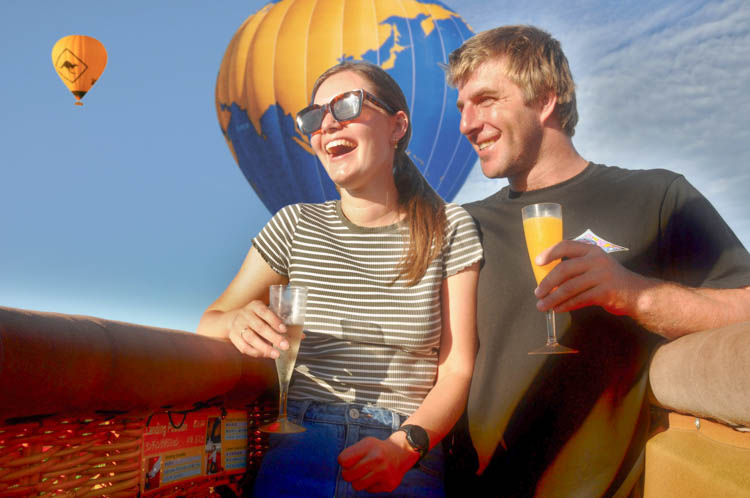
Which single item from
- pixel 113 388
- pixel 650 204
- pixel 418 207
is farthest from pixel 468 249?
pixel 113 388

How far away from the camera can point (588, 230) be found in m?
2.20

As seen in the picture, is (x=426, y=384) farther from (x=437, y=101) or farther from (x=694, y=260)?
(x=437, y=101)

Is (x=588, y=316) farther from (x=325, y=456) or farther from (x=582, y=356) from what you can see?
(x=325, y=456)

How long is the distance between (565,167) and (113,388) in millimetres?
1956

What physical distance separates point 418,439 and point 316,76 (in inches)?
358

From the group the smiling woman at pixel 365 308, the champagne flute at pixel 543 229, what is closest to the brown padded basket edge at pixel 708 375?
the champagne flute at pixel 543 229

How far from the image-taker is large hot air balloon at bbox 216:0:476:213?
33.6ft

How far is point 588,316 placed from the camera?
2.03 meters

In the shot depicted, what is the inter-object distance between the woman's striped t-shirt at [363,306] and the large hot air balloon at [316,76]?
806 centimetres

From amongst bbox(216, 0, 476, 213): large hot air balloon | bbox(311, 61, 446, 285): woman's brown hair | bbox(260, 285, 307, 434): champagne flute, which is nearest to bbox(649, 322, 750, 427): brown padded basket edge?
bbox(311, 61, 446, 285): woman's brown hair

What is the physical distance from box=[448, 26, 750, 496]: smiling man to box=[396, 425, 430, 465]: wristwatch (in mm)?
420

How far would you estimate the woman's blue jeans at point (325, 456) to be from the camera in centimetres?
161

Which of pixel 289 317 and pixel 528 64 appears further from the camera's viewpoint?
pixel 528 64

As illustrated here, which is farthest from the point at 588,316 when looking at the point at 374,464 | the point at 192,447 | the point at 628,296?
the point at 192,447
